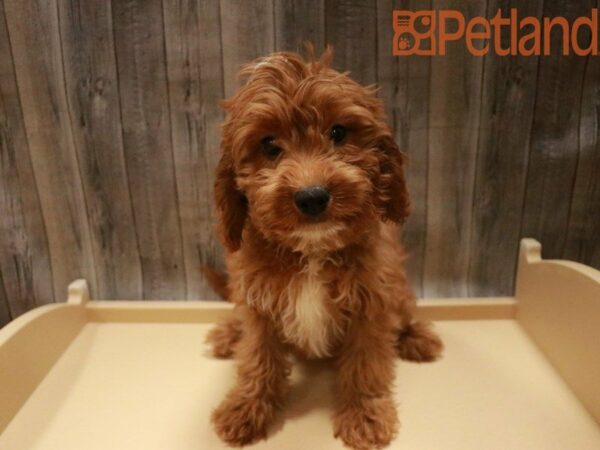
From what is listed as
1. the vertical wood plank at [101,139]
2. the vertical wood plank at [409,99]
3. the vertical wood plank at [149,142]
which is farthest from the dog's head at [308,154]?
the vertical wood plank at [101,139]

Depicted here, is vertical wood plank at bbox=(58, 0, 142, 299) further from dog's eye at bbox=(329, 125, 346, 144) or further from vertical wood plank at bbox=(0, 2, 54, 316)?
dog's eye at bbox=(329, 125, 346, 144)

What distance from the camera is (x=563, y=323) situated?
71.4 inches

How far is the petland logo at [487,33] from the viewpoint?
1.86 m

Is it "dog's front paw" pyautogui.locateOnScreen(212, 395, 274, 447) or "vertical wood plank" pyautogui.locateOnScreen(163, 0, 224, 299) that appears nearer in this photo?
"dog's front paw" pyautogui.locateOnScreen(212, 395, 274, 447)

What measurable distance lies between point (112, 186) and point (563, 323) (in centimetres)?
183

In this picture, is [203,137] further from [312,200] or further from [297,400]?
[297,400]

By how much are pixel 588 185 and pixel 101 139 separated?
198 centimetres

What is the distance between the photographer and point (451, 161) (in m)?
2.05

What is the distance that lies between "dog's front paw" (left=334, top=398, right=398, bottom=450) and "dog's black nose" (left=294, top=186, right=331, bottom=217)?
2.38 ft

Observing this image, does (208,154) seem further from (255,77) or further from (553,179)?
(553,179)

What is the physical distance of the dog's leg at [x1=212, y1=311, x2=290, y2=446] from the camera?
1.60 m

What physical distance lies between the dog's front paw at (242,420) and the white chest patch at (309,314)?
0.24 metres

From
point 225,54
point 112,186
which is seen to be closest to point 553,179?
point 225,54

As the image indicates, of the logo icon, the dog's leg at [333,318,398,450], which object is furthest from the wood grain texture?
the logo icon
